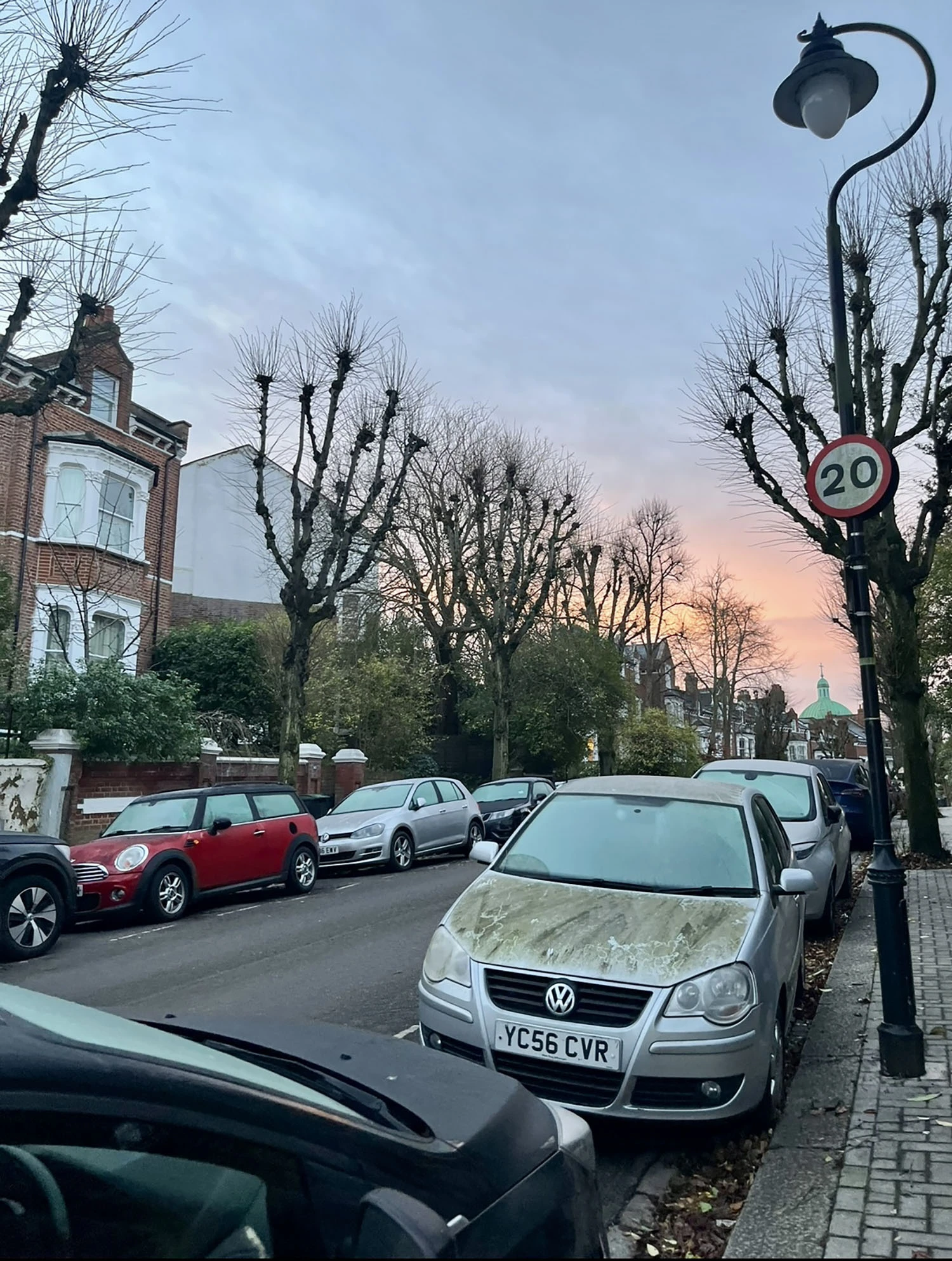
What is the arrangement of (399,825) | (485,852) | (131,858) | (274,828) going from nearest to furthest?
1. (485,852)
2. (131,858)
3. (274,828)
4. (399,825)

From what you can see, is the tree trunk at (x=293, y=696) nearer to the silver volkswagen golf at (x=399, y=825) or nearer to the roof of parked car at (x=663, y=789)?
the silver volkswagen golf at (x=399, y=825)

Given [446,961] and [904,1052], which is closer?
[446,961]

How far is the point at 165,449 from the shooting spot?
3025 centimetres

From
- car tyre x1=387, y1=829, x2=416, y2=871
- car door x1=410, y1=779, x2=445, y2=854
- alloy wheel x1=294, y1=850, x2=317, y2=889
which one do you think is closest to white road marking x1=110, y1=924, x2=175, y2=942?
alloy wheel x1=294, y1=850, x2=317, y2=889

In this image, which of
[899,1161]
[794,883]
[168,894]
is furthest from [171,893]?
[899,1161]

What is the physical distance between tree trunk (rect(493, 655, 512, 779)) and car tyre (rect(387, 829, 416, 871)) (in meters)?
13.7

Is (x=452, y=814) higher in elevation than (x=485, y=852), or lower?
lower

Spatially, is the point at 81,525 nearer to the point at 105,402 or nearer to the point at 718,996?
the point at 105,402

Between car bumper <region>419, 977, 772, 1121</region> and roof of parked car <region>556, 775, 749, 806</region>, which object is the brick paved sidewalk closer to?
car bumper <region>419, 977, 772, 1121</region>

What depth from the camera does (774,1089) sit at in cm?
467

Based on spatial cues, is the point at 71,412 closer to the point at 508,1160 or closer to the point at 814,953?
the point at 814,953

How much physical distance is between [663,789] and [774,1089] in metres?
1.97

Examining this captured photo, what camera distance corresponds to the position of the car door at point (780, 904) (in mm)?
5090

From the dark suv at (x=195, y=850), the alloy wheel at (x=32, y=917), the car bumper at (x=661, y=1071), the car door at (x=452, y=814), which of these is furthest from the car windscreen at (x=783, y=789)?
the car door at (x=452, y=814)
